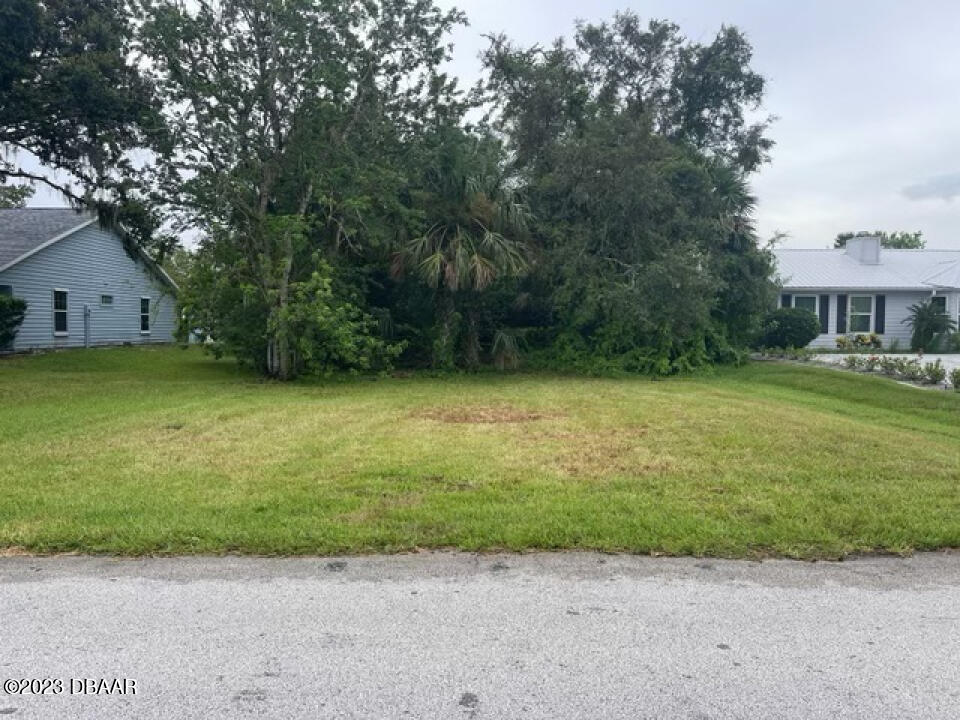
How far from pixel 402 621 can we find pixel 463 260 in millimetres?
11445

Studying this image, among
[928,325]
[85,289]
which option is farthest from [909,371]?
[85,289]

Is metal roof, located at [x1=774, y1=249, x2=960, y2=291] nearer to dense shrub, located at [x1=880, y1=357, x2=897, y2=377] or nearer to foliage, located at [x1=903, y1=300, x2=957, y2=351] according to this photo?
foliage, located at [x1=903, y1=300, x2=957, y2=351]

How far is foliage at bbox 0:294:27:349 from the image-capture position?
64.2 feet

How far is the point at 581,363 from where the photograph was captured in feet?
53.1

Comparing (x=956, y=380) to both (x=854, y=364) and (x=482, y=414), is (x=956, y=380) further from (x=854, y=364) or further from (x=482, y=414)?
(x=482, y=414)

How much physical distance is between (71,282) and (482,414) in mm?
20240

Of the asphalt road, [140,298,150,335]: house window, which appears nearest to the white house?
the asphalt road

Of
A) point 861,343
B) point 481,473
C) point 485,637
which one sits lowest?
point 485,637

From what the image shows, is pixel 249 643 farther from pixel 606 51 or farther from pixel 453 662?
pixel 606 51

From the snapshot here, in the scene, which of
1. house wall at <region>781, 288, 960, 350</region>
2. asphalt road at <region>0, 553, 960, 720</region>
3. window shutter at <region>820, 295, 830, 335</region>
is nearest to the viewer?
asphalt road at <region>0, 553, 960, 720</region>

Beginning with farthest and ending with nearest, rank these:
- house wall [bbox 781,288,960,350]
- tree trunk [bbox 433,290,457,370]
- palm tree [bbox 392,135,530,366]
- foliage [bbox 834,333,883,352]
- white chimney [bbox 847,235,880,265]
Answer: white chimney [bbox 847,235,880,265], house wall [bbox 781,288,960,350], foliage [bbox 834,333,883,352], tree trunk [bbox 433,290,457,370], palm tree [bbox 392,135,530,366]

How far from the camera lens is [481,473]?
5.82m

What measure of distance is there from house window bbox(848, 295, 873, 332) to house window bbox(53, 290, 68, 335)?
92.3 feet

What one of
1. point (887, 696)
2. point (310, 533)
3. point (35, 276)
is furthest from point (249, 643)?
point (35, 276)
